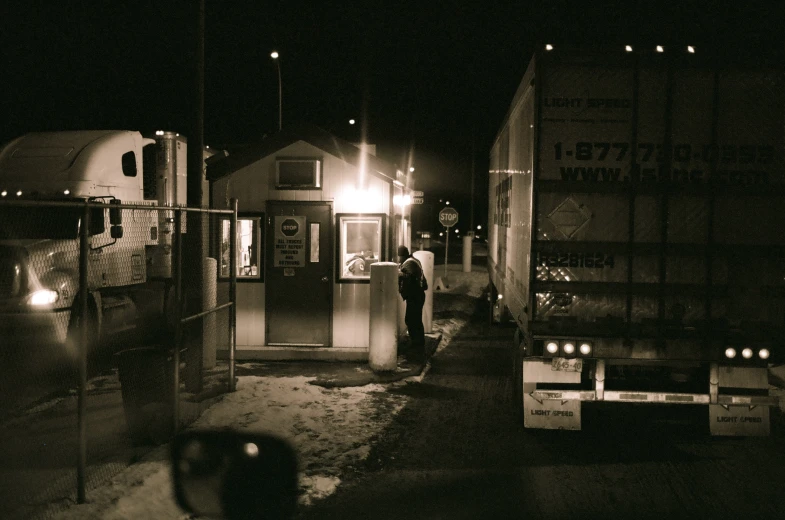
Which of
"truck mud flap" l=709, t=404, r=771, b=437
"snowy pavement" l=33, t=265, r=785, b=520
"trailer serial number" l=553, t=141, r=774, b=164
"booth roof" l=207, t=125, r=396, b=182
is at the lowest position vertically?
"snowy pavement" l=33, t=265, r=785, b=520

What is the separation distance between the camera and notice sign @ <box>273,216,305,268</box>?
1174 cm

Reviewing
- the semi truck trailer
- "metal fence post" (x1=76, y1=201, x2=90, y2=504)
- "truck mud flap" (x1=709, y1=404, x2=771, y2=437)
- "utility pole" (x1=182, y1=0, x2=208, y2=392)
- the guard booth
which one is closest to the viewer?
"metal fence post" (x1=76, y1=201, x2=90, y2=504)

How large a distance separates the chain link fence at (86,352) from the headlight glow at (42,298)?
1 centimetres

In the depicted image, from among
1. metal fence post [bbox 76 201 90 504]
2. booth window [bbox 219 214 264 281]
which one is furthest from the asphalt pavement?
booth window [bbox 219 214 264 281]

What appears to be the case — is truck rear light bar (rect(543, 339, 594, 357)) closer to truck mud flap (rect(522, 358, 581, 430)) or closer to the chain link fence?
truck mud flap (rect(522, 358, 581, 430))

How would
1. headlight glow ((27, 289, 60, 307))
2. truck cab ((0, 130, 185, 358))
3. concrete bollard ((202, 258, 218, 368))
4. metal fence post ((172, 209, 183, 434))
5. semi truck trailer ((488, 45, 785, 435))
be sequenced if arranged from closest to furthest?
1. semi truck trailer ((488, 45, 785, 435))
2. metal fence post ((172, 209, 183, 434))
3. truck cab ((0, 130, 185, 358))
4. headlight glow ((27, 289, 60, 307))
5. concrete bollard ((202, 258, 218, 368))

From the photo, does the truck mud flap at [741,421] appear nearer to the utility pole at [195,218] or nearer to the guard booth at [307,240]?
the guard booth at [307,240]

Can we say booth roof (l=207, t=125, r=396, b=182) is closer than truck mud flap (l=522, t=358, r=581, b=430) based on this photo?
No

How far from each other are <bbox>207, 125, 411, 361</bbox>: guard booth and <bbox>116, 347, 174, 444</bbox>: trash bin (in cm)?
441

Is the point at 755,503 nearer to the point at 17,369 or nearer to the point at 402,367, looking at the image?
the point at 402,367

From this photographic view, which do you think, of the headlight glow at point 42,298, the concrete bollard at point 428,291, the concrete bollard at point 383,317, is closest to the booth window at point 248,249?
the concrete bollard at point 383,317

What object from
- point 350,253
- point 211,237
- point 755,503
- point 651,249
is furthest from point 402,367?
point 755,503

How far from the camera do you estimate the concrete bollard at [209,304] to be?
31.5 ft

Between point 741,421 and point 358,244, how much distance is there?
6.56 m
